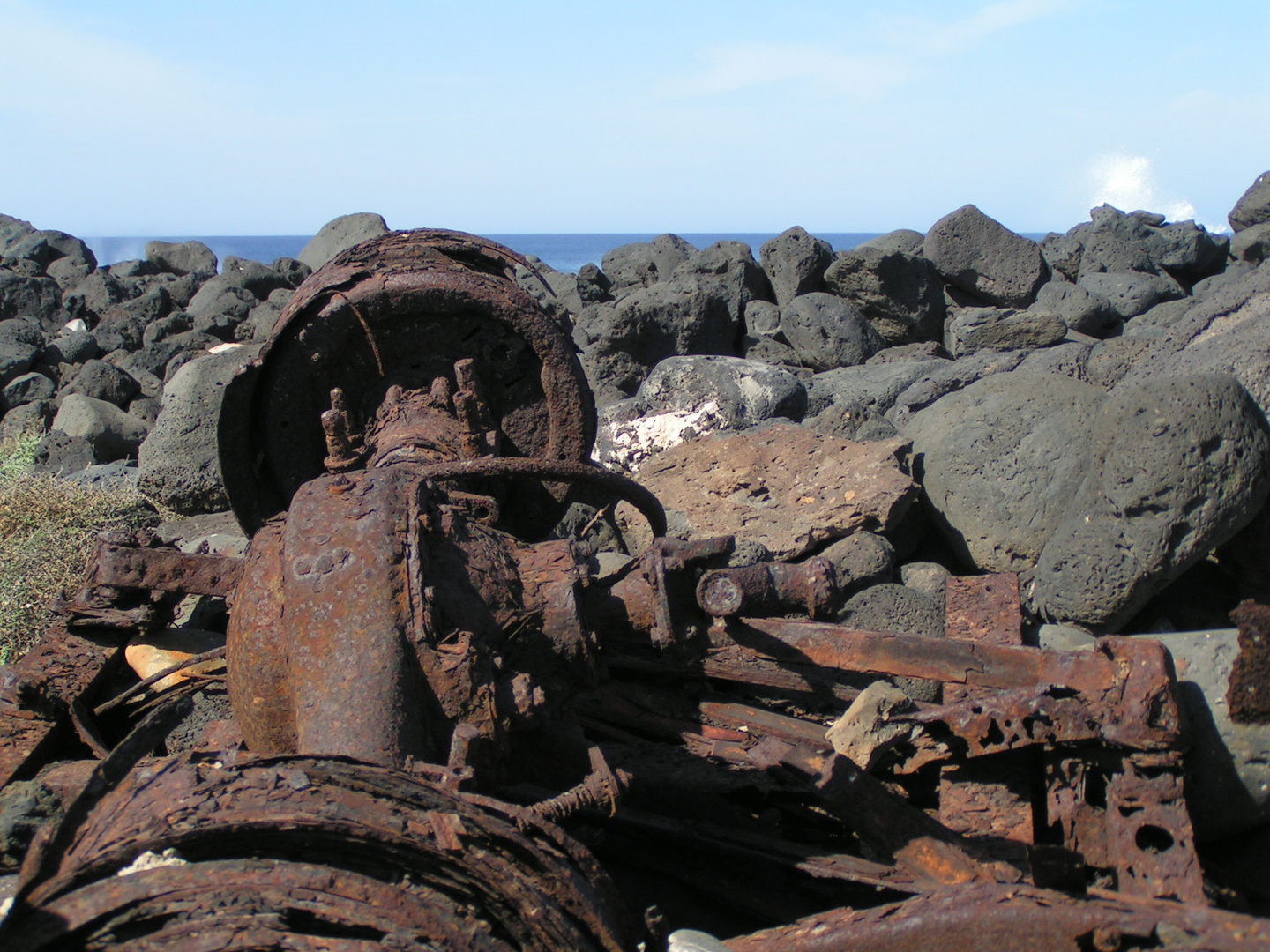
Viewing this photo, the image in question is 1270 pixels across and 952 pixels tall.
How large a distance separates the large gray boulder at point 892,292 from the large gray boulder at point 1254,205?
20.4 feet

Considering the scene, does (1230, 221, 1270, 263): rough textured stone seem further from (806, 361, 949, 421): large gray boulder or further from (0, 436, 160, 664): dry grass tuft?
(0, 436, 160, 664): dry grass tuft

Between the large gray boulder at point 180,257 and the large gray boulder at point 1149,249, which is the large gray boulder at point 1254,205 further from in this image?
the large gray boulder at point 180,257

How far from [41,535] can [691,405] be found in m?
3.92

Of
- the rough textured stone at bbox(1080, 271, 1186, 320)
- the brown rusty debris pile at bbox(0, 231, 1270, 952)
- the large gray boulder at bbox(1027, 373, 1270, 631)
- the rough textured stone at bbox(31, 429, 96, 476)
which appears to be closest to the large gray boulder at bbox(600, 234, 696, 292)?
the rough textured stone at bbox(1080, 271, 1186, 320)

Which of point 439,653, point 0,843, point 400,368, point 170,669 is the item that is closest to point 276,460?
point 400,368

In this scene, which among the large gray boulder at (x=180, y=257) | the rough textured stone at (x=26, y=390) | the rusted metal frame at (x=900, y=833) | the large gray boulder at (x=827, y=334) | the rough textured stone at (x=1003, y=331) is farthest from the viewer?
the large gray boulder at (x=180, y=257)

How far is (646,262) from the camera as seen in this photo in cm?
1461

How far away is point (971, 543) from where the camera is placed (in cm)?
445

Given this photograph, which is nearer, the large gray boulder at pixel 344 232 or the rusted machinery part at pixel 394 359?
the rusted machinery part at pixel 394 359

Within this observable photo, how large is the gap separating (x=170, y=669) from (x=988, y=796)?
2.35 metres

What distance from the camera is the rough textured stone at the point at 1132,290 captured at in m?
11.1

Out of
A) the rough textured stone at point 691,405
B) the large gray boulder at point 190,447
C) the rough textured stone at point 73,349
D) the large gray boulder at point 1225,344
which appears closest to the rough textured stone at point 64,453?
the large gray boulder at point 190,447

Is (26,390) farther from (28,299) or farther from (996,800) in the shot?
(996,800)

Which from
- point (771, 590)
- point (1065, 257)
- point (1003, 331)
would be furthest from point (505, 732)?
point (1065, 257)
